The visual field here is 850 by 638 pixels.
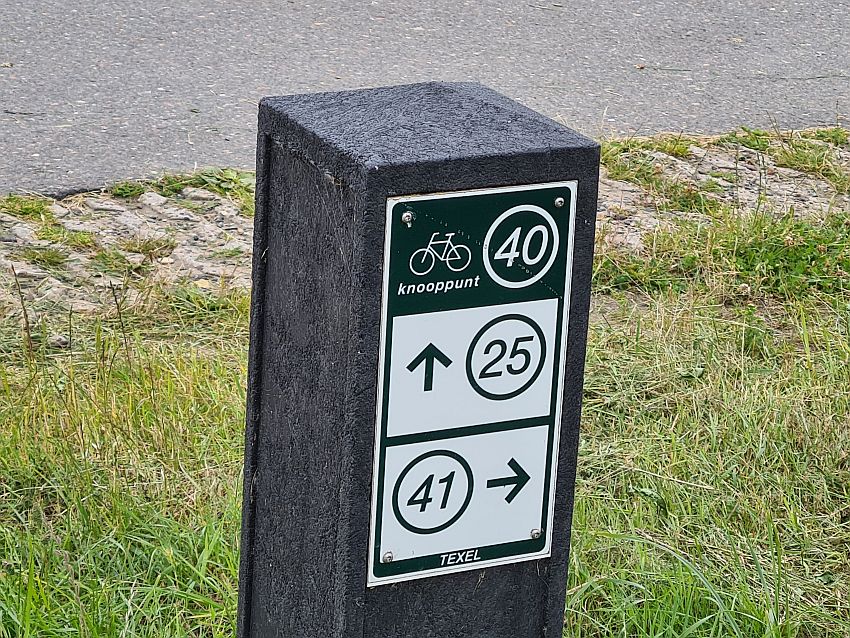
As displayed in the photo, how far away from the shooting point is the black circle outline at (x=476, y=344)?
143 centimetres

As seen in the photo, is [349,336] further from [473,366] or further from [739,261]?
[739,261]

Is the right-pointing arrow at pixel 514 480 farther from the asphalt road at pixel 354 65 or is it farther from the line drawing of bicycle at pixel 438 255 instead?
the asphalt road at pixel 354 65

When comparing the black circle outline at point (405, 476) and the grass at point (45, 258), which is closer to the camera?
the black circle outline at point (405, 476)

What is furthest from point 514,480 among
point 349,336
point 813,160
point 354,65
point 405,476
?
point 354,65

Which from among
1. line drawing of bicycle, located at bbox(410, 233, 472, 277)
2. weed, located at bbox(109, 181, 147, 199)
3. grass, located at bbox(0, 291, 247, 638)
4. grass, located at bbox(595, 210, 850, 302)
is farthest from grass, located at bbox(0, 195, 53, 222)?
line drawing of bicycle, located at bbox(410, 233, 472, 277)

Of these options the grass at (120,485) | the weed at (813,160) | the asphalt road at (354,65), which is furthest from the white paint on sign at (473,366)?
the weed at (813,160)

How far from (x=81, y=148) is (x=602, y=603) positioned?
2.96m

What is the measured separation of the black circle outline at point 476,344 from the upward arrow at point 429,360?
30 mm

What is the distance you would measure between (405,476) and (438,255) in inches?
10.7

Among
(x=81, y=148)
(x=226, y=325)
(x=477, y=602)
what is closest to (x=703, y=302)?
(x=226, y=325)

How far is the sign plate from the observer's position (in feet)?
4.54

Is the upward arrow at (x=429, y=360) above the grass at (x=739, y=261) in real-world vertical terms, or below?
above

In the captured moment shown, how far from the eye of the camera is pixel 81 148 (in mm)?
4469

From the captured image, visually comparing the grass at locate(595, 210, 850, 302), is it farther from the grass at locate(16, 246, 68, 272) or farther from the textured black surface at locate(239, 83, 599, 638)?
the textured black surface at locate(239, 83, 599, 638)
